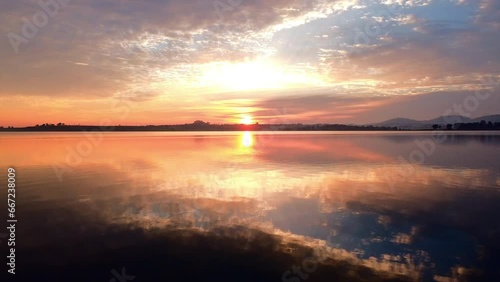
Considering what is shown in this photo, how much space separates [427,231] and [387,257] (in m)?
3.79

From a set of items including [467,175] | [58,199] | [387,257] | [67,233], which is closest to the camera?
[387,257]

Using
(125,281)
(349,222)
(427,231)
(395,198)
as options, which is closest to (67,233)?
(125,281)

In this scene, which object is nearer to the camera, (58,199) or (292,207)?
(292,207)

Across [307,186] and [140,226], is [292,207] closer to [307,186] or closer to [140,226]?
[307,186]

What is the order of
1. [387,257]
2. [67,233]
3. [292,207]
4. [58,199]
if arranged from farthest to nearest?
1. [58,199]
2. [292,207]
3. [67,233]
4. [387,257]

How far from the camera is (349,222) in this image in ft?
47.1

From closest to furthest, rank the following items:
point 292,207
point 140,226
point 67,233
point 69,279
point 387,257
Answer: point 69,279
point 387,257
point 67,233
point 140,226
point 292,207

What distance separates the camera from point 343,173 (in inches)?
1113

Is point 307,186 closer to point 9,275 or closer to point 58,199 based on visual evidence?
point 58,199

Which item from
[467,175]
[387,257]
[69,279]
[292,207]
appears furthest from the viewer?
[467,175]

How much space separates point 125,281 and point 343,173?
22.5m

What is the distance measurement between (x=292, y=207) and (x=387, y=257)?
6.69 meters

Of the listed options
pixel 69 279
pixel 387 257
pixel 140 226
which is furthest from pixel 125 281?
pixel 387 257

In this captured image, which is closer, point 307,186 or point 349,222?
point 349,222
